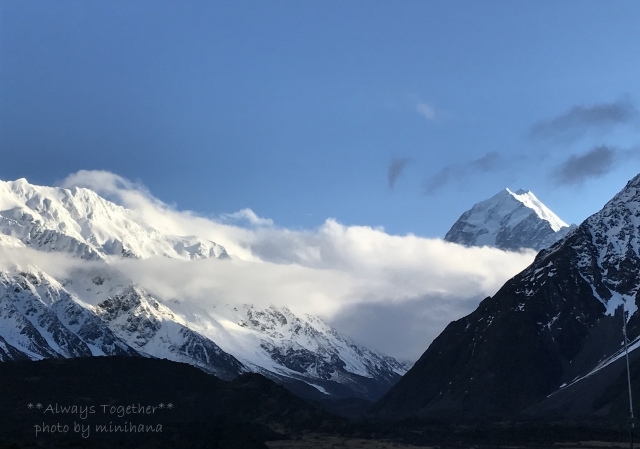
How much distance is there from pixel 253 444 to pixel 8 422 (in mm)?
54548

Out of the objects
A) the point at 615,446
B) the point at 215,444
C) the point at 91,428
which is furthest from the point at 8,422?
the point at 615,446

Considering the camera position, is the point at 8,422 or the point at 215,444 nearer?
the point at 215,444

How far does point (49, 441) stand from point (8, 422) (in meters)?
38.1

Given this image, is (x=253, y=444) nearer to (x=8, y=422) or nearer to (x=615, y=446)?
(x=8, y=422)

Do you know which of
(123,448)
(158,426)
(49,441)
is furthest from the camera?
(158,426)

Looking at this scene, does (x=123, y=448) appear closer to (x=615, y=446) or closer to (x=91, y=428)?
(x=91, y=428)

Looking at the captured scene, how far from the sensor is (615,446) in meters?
199

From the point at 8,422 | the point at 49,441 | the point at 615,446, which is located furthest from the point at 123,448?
the point at 615,446

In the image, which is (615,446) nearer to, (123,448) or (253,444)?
(253,444)

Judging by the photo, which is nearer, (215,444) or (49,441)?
(49,441)

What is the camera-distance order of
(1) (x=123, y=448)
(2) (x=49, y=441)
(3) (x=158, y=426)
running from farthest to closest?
(3) (x=158, y=426) → (1) (x=123, y=448) → (2) (x=49, y=441)

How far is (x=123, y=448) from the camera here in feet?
584

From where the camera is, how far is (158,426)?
640 ft

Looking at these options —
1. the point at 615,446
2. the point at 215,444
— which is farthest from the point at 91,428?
the point at 615,446
